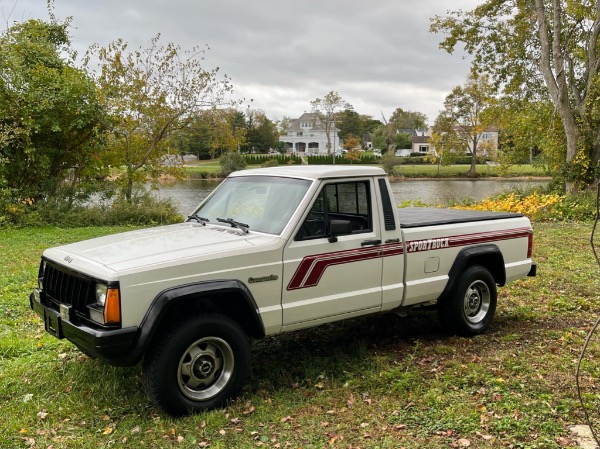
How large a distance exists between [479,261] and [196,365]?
356 centimetres

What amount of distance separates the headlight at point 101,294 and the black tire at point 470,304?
11.9ft

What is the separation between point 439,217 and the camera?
6492mm

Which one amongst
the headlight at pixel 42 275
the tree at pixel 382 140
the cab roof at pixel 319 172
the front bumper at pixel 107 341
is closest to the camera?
the front bumper at pixel 107 341

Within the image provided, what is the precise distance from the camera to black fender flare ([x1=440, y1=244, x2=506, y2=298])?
237 inches

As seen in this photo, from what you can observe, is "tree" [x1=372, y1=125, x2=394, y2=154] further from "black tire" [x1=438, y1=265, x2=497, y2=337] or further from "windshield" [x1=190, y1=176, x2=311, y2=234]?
"windshield" [x1=190, y1=176, x2=311, y2=234]

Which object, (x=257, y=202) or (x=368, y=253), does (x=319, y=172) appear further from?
(x=368, y=253)

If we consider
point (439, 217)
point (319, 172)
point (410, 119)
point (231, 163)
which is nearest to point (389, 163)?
point (231, 163)

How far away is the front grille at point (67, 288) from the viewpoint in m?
4.26

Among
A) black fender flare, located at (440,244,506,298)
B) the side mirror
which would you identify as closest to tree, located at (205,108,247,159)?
black fender flare, located at (440,244,506,298)

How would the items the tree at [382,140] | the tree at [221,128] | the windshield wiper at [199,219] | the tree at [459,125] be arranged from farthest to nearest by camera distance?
the tree at [382,140], the tree at [459,125], the tree at [221,128], the windshield wiper at [199,219]

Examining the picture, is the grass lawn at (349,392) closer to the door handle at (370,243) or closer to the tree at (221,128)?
the door handle at (370,243)

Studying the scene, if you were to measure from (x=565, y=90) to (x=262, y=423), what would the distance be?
19165 millimetres

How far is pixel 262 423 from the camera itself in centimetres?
430

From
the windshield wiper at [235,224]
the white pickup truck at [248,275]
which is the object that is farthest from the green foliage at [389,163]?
the windshield wiper at [235,224]
